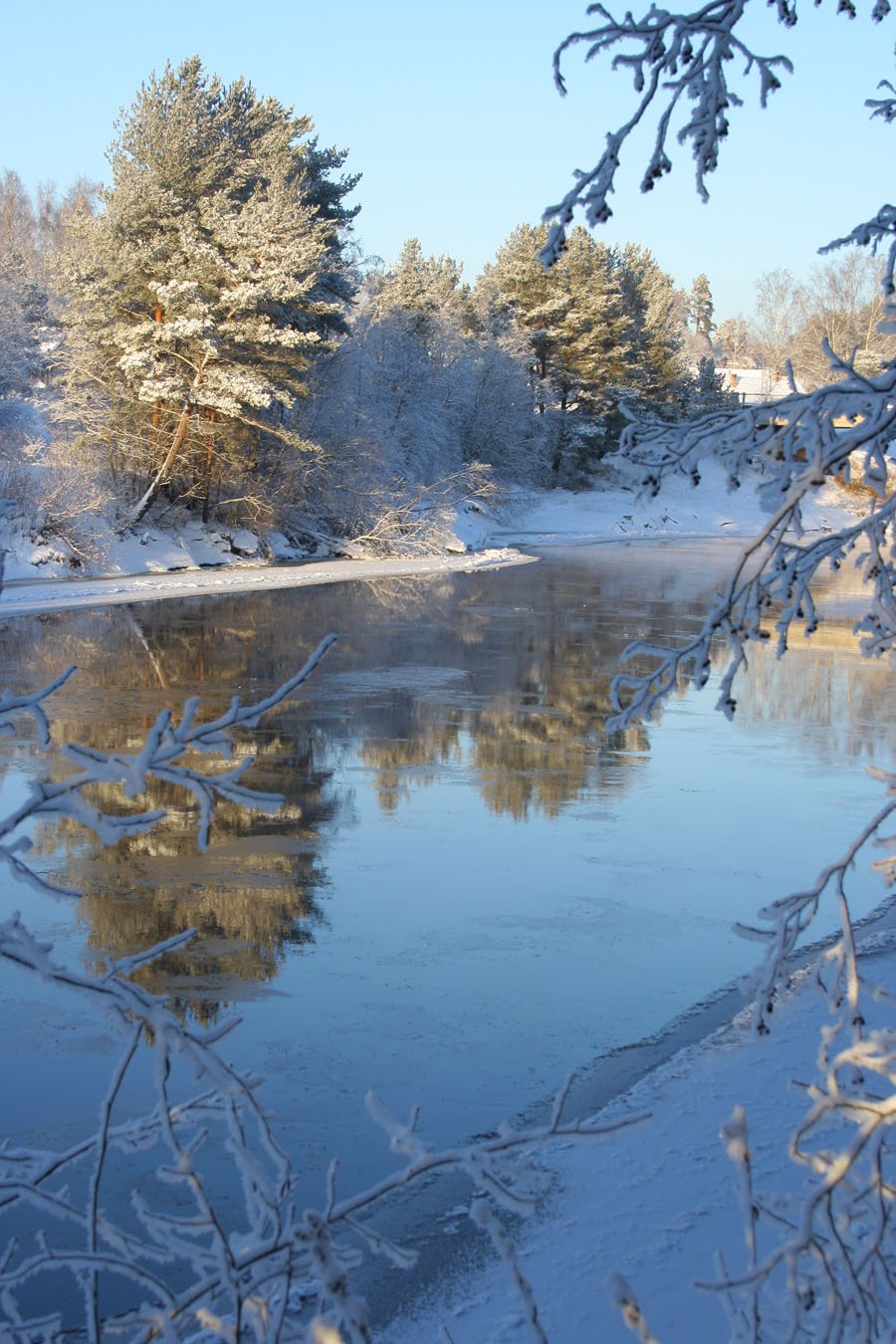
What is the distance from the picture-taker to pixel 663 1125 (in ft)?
17.7

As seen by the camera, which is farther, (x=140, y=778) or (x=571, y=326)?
(x=571, y=326)

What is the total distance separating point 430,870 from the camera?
894 centimetres

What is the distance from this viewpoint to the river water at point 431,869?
600 centimetres

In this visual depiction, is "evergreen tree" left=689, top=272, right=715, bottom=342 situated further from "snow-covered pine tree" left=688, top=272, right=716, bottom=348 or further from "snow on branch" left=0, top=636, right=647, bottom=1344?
"snow on branch" left=0, top=636, right=647, bottom=1344

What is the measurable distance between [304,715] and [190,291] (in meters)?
20.6

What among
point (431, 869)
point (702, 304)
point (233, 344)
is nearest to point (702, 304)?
point (702, 304)

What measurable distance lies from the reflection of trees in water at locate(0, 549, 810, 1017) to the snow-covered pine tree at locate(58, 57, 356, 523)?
25.9ft

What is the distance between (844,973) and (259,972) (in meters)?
4.59

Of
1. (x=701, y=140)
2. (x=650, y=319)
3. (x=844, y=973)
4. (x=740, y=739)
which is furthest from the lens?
(x=650, y=319)

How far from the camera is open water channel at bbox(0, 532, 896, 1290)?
235 inches

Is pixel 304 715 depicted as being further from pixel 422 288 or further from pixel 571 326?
pixel 571 326

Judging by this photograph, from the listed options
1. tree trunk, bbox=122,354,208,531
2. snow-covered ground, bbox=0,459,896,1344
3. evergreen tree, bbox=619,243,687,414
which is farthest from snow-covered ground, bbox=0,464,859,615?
evergreen tree, bbox=619,243,687,414

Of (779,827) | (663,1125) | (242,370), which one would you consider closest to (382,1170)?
(663,1125)

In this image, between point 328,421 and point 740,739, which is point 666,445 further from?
point 328,421
